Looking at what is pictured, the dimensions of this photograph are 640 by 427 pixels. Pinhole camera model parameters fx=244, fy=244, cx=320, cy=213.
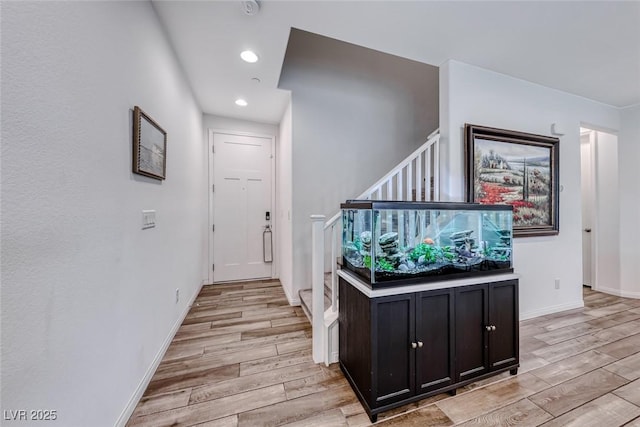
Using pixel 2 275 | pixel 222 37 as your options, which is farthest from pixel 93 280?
pixel 222 37

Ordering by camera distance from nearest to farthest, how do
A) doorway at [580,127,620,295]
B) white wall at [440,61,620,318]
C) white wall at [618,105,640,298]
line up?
white wall at [440,61,620,318]
white wall at [618,105,640,298]
doorway at [580,127,620,295]

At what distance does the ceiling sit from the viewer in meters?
1.70

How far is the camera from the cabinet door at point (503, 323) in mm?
1684

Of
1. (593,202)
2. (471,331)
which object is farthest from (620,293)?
(471,331)

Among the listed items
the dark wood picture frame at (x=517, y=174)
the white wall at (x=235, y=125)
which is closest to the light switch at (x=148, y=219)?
the white wall at (x=235, y=125)

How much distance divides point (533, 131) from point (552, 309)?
2.03 meters

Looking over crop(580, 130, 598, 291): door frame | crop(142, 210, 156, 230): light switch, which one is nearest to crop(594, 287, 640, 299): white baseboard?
crop(580, 130, 598, 291): door frame

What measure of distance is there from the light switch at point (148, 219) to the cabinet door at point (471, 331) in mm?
2110

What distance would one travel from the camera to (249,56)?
7.32 feet

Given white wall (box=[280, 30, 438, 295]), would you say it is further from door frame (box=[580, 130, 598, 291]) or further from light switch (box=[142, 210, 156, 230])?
door frame (box=[580, 130, 598, 291])

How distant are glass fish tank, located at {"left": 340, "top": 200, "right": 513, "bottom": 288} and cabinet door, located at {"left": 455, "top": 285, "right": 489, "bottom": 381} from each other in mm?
138

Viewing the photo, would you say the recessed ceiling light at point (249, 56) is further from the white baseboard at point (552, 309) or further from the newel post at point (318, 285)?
the white baseboard at point (552, 309)

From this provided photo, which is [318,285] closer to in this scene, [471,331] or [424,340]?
[424,340]

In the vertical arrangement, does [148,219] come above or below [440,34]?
below
